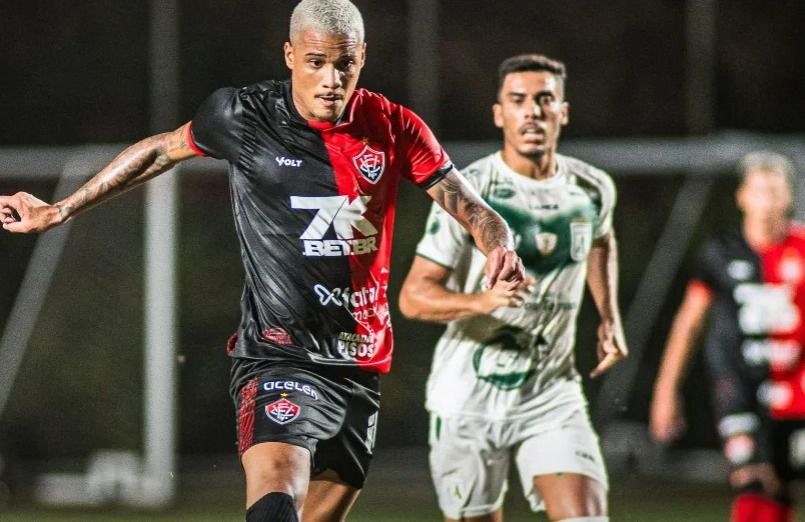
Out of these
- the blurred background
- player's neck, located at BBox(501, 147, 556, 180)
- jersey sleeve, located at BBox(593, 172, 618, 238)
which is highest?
player's neck, located at BBox(501, 147, 556, 180)

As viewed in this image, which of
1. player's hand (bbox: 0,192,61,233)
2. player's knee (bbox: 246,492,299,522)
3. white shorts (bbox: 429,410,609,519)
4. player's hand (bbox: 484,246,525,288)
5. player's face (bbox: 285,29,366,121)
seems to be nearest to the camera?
player's knee (bbox: 246,492,299,522)

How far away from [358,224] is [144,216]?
6.39 m

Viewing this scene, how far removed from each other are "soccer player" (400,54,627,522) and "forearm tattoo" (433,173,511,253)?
738mm

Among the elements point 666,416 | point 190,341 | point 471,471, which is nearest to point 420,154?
point 471,471

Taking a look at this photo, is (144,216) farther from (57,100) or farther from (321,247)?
(321,247)

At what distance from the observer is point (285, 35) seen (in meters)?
15.5

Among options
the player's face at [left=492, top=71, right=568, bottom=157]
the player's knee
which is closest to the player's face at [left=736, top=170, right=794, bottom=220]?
the player's face at [left=492, top=71, right=568, bottom=157]

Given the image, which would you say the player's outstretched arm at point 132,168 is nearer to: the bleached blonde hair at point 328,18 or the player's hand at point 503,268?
the bleached blonde hair at point 328,18

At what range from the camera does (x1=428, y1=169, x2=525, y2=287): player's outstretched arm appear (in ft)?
15.0

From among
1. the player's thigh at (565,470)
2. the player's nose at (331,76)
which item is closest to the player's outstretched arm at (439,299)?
the player's thigh at (565,470)

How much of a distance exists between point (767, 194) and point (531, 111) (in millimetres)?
1357

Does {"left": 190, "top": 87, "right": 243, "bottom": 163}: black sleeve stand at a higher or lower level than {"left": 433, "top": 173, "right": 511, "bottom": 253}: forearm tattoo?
higher

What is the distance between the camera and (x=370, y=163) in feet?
16.1

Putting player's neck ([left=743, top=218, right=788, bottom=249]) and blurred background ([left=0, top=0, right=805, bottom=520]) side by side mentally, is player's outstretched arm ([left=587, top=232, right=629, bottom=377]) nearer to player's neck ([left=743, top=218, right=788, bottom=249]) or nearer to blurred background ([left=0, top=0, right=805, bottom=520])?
player's neck ([left=743, top=218, right=788, bottom=249])
